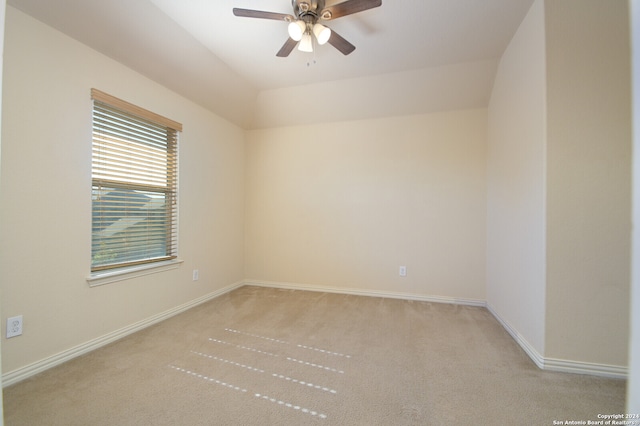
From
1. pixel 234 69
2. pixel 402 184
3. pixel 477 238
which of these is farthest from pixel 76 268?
pixel 477 238

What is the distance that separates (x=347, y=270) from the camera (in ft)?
11.8

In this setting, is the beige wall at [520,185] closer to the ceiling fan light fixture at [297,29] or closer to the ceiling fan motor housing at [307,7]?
the ceiling fan motor housing at [307,7]

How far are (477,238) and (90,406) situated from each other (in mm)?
3580

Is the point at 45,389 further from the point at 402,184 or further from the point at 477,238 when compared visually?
the point at 477,238

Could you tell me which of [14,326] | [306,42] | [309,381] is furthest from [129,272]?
[306,42]

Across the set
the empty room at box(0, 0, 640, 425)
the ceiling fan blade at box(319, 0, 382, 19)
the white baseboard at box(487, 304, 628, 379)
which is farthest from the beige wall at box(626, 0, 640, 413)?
the white baseboard at box(487, 304, 628, 379)

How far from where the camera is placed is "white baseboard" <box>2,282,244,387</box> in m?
1.70

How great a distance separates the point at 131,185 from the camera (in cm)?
241

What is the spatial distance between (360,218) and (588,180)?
2.17 meters

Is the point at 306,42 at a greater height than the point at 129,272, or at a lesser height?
greater

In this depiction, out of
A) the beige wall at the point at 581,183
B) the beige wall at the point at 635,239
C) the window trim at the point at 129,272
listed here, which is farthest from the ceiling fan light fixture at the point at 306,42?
the window trim at the point at 129,272

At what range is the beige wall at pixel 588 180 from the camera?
1754mm

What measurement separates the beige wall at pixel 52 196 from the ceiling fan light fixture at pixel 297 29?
149 cm

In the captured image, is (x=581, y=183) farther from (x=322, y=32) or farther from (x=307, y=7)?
(x=307, y=7)
